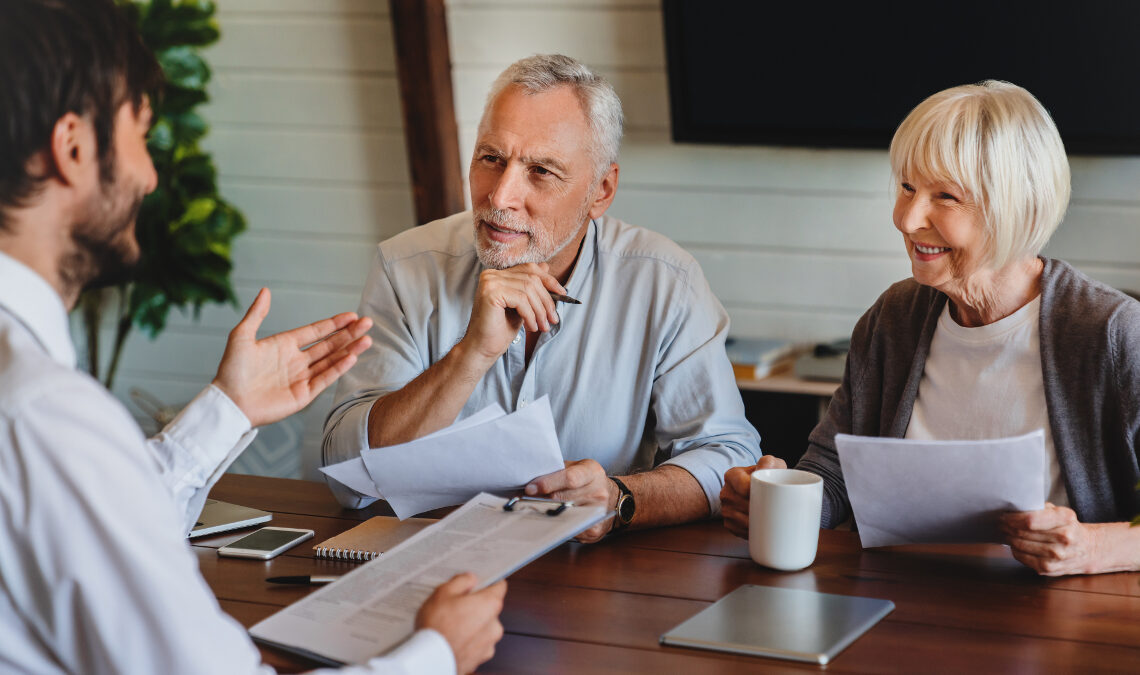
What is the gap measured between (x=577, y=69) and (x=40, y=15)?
1083 mm

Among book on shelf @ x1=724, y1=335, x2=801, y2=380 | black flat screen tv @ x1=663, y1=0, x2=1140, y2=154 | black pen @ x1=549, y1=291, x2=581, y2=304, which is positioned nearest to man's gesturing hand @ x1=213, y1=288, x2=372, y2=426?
black pen @ x1=549, y1=291, x2=581, y2=304

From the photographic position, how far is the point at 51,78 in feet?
3.07

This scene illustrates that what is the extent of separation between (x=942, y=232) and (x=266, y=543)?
39.5 inches

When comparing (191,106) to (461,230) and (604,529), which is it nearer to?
(461,230)

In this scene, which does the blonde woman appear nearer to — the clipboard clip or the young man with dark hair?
the clipboard clip

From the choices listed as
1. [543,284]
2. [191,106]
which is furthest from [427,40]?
[543,284]

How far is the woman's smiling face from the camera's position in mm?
1578

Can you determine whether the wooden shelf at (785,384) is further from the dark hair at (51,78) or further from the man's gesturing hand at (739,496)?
the dark hair at (51,78)

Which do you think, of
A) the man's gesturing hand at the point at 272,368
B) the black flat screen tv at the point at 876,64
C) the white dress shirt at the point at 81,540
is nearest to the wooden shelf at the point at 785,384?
the black flat screen tv at the point at 876,64

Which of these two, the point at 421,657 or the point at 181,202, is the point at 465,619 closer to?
the point at 421,657

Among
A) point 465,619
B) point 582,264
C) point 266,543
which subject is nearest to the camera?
point 465,619

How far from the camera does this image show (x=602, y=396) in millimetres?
1890

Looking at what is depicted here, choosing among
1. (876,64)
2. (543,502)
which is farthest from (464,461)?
(876,64)

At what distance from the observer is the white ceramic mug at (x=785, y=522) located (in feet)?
4.39
